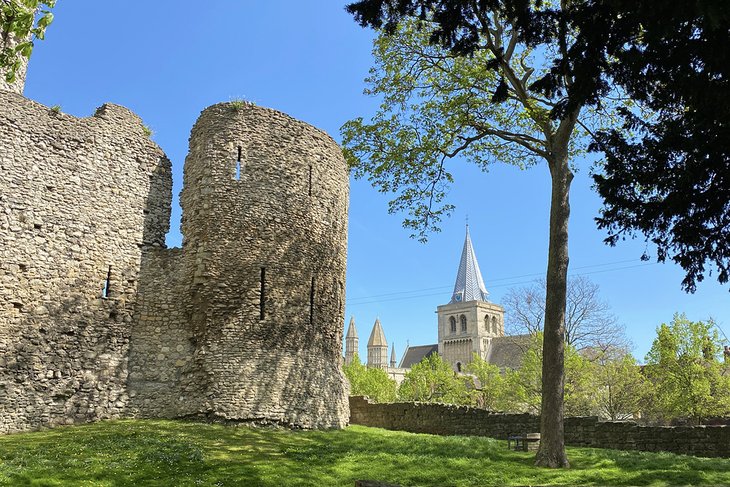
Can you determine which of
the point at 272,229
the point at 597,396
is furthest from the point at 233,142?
the point at 597,396

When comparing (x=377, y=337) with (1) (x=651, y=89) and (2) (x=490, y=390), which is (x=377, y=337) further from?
(1) (x=651, y=89)

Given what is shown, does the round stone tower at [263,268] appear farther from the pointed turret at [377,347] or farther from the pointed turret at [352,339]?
the pointed turret at [377,347]

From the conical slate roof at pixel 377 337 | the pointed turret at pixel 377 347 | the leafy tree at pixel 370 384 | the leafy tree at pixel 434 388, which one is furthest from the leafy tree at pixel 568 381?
the conical slate roof at pixel 377 337

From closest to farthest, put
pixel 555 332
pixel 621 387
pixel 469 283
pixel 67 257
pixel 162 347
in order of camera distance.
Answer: pixel 555 332 < pixel 67 257 < pixel 162 347 < pixel 621 387 < pixel 469 283

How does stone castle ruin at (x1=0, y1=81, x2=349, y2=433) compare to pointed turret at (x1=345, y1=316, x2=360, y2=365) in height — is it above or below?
below

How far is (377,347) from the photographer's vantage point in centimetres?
12619

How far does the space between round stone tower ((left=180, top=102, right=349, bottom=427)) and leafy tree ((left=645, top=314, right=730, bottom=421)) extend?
22.5 metres

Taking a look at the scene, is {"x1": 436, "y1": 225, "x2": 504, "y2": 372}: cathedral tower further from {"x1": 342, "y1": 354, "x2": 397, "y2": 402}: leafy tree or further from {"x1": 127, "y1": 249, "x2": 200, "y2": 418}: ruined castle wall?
{"x1": 127, "y1": 249, "x2": 200, "y2": 418}: ruined castle wall

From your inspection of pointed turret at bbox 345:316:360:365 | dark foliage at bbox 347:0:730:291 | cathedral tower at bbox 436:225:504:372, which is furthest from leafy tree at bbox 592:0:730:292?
pointed turret at bbox 345:316:360:365

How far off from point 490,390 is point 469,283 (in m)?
68.7

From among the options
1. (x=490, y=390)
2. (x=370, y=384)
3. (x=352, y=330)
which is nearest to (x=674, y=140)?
(x=490, y=390)

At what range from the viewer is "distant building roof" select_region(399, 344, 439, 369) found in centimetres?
11319

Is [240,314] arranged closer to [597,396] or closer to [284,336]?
[284,336]

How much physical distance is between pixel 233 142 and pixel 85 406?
Result: 807 cm
